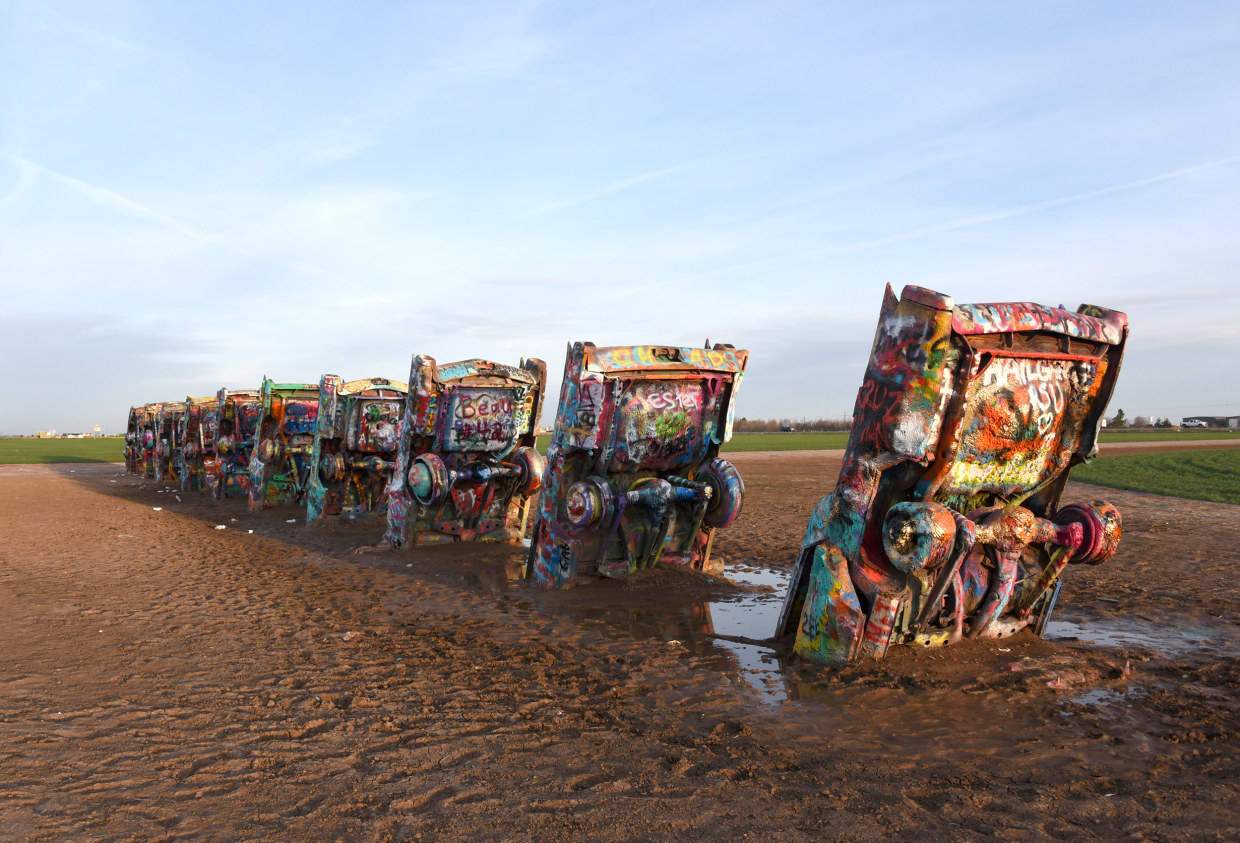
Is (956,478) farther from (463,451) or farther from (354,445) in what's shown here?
(354,445)

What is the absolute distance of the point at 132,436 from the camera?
1253 inches

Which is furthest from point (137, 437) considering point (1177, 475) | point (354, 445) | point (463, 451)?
point (1177, 475)

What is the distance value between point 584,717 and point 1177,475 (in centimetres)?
2708

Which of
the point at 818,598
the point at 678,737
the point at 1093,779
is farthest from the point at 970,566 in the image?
the point at 678,737

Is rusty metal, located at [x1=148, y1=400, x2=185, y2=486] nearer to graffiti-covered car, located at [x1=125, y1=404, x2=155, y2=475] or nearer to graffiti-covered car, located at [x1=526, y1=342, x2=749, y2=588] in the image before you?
graffiti-covered car, located at [x1=125, y1=404, x2=155, y2=475]

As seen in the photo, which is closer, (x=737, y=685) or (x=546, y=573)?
(x=737, y=685)

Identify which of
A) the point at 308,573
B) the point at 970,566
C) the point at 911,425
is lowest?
the point at 308,573

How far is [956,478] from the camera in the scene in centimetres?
613

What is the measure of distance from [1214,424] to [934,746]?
146m

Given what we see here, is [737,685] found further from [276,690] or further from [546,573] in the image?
[546,573]

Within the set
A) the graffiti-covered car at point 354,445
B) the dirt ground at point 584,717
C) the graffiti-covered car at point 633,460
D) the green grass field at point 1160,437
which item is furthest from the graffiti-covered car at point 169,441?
the green grass field at point 1160,437

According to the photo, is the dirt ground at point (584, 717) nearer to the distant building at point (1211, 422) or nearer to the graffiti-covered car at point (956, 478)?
the graffiti-covered car at point (956, 478)

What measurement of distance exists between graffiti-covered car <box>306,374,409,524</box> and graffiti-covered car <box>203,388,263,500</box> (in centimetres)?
702

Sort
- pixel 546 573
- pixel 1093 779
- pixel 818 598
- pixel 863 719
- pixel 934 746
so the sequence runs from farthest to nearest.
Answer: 1. pixel 546 573
2. pixel 818 598
3. pixel 863 719
4. pixel 934 746
5. pixel 1093 779
